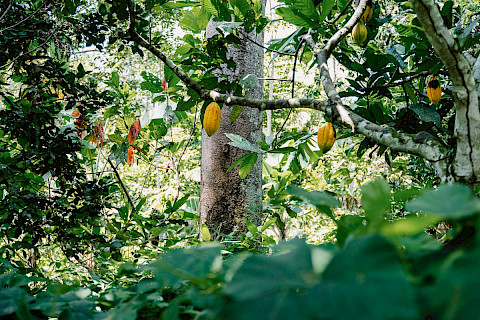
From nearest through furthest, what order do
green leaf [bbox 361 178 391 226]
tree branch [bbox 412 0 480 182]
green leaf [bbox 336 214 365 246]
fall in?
green leaf [bbox 361 178 391 226]
green leaf [bbox 336 214 365 246]
tree branch [bbox 412 0 480 182]

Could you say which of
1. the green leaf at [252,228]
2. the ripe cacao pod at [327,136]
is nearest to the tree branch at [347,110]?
the ripe cacao pod at [327,136]

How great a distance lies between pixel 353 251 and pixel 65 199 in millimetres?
1621

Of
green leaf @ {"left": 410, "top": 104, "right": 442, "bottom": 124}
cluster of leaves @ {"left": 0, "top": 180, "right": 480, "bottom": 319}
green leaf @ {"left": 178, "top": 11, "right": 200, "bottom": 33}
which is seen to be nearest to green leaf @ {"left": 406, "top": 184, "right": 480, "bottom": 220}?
cluster of leaves @ {"left": 0, "top": 180, "right": 480, "bottom": 319}

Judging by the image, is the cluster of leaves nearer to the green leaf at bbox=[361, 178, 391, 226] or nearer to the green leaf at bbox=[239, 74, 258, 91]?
the green leaf at bbox=[361, 178, 391, 226]

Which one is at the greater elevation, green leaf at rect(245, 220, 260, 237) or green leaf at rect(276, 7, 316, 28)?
green leaf at rect(276, 7, 316, 28)

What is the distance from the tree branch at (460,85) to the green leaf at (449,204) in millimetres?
492

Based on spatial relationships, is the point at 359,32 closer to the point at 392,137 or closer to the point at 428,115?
the point at 428,115

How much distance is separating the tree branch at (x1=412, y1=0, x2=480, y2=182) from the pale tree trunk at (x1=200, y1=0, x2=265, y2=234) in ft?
3.28

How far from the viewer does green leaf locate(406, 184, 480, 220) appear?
22 centimetres

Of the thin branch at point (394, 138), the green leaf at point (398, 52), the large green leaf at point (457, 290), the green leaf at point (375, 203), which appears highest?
the green leaf at point (398, 52)

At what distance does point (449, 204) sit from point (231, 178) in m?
1.46

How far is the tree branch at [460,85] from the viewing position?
67 centimetres

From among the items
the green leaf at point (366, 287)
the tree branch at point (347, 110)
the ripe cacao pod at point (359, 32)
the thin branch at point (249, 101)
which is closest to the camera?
the green leaf at point (366, 287)

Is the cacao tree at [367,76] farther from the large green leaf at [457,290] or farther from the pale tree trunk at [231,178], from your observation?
the large green leaf at [457,290]
